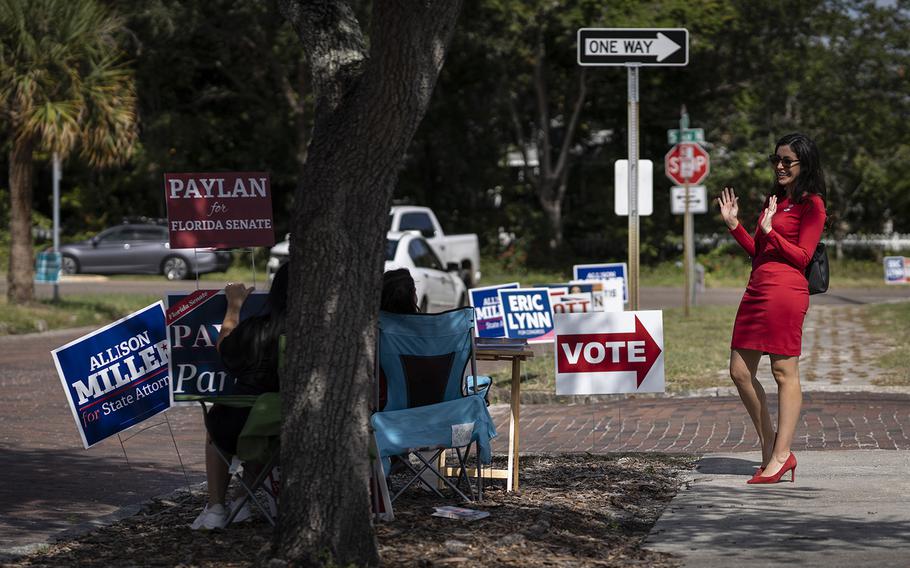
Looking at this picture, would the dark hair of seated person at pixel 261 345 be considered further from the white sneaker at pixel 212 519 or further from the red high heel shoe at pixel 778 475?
the red high heel shoe at pixel 778 475

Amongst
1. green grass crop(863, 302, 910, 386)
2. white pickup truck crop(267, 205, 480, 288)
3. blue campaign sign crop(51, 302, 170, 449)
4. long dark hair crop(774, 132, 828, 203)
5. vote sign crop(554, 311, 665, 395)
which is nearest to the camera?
blue campaign sign crop(51, 302, 170, 449)

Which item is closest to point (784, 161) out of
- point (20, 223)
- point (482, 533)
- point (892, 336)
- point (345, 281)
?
point (482, 533)

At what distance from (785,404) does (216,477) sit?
3.14 meters

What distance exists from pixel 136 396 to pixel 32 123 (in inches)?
526

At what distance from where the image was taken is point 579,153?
140ft

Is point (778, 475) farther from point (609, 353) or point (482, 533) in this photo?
point (482, 533)

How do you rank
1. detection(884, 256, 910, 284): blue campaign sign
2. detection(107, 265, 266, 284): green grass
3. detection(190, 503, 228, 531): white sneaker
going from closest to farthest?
detection(190, 503, 228, 531): white sneaker → detection(884, 256, 910, 284): blue campaign sign → detection(107, 265, 266, 284): green grass

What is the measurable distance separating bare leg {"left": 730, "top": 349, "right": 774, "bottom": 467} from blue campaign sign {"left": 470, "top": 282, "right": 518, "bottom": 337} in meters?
6.25

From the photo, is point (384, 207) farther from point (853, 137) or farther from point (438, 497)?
point (853, 137)

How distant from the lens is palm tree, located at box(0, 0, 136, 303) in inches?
798

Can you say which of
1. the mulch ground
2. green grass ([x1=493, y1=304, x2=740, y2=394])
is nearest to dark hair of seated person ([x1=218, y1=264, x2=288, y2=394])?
the mulch ground

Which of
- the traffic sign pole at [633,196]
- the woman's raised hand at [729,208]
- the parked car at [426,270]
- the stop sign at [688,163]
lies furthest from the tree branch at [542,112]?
the woman's raised hand at [729,208]

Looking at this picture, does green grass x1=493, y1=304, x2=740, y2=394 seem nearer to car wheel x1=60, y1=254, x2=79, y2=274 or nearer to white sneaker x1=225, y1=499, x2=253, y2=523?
white sneaker x1=225, y1=499, x2=253, y2=523

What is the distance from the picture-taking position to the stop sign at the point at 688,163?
22.0 meters
